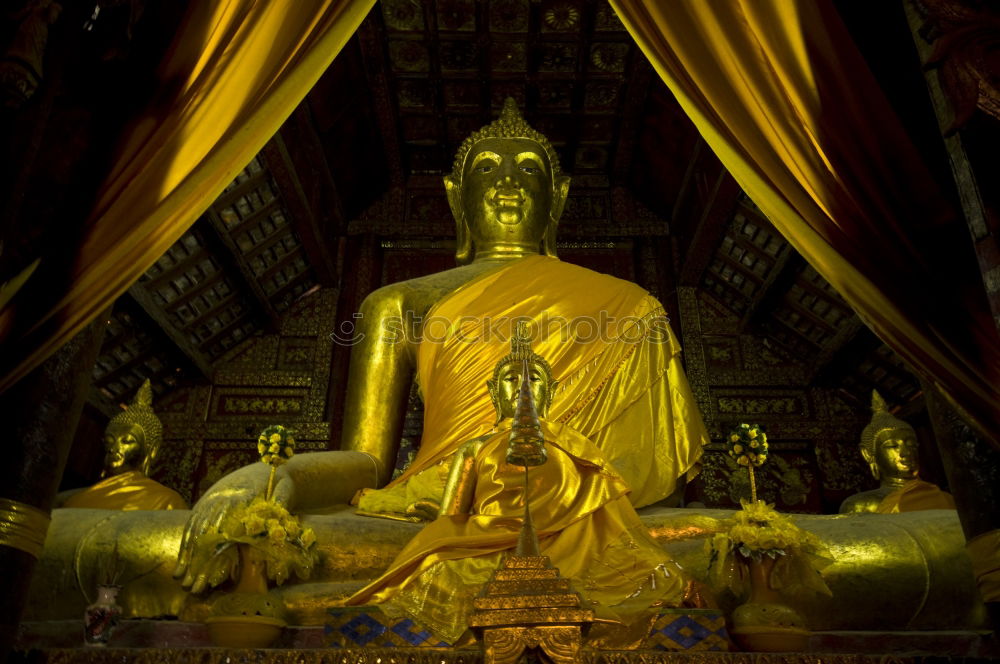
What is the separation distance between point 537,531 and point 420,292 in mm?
1871

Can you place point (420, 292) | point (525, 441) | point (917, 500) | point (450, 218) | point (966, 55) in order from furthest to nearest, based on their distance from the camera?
point (450, 218), point (420, 292), point (917, 500), point (966, 55), point (525, 441)

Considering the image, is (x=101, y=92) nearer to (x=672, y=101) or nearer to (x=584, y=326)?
(x=584, y=326)

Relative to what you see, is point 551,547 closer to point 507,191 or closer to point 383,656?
point 383,656

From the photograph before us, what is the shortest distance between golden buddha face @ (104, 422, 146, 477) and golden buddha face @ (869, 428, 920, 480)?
155 inches

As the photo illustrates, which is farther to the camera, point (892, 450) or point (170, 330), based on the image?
point (170, 330)

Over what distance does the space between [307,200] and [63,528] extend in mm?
3640

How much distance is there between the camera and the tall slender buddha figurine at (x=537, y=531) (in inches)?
89.8

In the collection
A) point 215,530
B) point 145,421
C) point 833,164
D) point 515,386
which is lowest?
point 215,530

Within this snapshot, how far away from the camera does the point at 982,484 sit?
7.08 ft

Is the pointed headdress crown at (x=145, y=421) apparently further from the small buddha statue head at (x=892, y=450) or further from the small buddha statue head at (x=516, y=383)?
the small buddha statue head at (x=892, y=450)

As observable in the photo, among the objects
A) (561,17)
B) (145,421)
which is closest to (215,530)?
(145,421)

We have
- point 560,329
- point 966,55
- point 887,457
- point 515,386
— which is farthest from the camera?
point 887,457

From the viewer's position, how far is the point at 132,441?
4828mm

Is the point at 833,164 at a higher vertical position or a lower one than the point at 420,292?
lower
